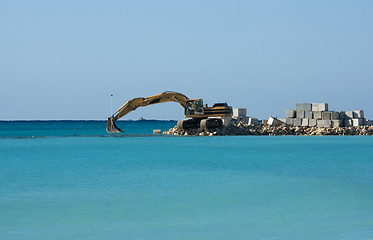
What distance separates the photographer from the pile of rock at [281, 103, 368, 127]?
44844 millimetres

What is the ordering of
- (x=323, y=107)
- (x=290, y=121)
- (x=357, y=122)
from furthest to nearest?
(x=290, y=121) < (x=357, y=122) < (x=323, y=107)

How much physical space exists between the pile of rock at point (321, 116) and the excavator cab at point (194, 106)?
9.63m

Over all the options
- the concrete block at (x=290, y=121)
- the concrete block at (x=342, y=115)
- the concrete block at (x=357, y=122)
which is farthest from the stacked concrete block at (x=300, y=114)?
the concrete block at (x=357, y=122)

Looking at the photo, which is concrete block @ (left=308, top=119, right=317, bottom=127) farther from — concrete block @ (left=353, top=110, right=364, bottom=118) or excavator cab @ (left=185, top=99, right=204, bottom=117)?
excavator cab @ (left=185, top=99, right=204, bottom=117)

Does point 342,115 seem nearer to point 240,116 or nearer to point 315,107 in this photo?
point 315,107

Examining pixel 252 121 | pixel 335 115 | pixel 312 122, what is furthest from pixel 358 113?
pixel 252 121

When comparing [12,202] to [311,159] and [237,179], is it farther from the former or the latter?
[311,159]

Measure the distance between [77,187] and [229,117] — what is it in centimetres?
3051

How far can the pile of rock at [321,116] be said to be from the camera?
4484cm

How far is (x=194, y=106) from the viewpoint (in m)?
40.6

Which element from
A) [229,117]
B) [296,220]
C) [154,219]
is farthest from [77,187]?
[229,117]

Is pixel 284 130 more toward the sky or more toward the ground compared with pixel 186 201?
more toward the sky

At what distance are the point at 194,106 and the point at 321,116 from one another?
11945 mm

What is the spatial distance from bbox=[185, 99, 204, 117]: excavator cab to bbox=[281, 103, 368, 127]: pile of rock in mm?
9626
